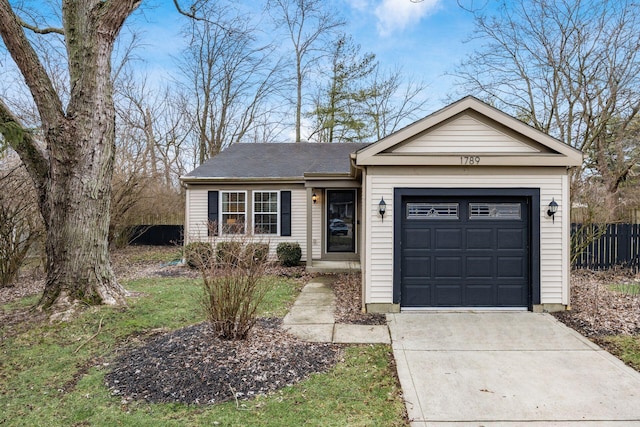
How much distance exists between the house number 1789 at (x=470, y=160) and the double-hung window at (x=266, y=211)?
22.2 feet

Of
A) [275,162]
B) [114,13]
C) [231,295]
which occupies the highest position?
[114,13]

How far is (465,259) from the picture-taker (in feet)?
20.3

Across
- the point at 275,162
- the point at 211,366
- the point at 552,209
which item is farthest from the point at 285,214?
the point at 211,366

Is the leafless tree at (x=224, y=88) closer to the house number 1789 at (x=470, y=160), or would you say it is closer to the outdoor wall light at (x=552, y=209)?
the house number 1789 at (x=470, y=160)

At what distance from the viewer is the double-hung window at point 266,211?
455 inches

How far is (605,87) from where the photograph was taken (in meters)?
11.7

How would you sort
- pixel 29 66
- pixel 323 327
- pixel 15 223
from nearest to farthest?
pixel 323 327, pixel 29 66, pixel 15 223

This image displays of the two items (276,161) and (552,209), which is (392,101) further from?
(552,209)

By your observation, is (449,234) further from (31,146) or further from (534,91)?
(534,91)

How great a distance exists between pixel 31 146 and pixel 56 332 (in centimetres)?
348

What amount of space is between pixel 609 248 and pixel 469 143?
655 centimetres

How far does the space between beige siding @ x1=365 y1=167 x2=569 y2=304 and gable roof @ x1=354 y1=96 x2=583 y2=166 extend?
22 centimetres

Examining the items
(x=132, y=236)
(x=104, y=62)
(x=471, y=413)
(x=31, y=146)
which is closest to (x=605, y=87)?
(x=471, y=413)

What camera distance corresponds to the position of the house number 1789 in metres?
6.04
